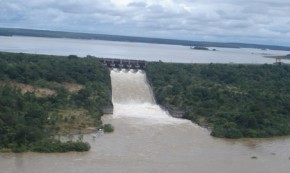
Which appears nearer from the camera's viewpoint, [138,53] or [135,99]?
[135,99]

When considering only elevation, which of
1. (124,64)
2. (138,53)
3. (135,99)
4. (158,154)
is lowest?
→ (158,154)

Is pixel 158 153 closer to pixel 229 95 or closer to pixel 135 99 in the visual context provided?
pixel 135 99

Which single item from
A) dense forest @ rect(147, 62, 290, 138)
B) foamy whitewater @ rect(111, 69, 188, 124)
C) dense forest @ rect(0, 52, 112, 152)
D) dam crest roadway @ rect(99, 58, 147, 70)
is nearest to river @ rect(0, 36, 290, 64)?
dam crest roadway @ rect(99, 58, 147, 70)

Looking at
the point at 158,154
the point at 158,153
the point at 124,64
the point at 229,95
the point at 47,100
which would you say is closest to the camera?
the point at 158,154

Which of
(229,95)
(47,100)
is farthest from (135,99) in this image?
(47,100)

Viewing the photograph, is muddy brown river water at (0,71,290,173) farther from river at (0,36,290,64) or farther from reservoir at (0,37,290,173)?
river at (0,36,290,64)

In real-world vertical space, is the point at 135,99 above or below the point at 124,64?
below
